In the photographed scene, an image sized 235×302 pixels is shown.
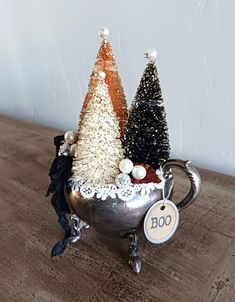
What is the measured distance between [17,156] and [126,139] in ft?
1.66

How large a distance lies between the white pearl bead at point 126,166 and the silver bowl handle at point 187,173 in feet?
0.16

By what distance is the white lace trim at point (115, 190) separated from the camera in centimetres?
38

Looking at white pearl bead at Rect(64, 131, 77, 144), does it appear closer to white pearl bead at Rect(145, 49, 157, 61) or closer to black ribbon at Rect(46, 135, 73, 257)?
black ribbon at Rect(46, 135, 73, 257)

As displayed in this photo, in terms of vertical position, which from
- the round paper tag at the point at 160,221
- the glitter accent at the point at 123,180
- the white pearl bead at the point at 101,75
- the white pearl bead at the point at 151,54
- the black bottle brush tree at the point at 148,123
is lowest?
the round paper tag at the point at 160,221

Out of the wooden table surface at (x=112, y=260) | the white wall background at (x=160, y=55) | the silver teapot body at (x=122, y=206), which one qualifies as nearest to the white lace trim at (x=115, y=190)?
the silver teapot body at (x=122, y=206)

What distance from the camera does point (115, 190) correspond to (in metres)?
0.38

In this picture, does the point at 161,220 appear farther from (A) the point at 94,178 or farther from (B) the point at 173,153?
(B) the point at 173,153

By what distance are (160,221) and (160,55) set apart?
499mm

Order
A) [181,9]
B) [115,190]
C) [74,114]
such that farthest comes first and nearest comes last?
[74,114] → [181,9] → [115,190]

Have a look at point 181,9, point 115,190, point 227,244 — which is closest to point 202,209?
point 227,244

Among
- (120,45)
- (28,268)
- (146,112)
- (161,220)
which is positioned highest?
(120,45)

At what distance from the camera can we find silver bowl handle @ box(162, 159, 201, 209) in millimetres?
377

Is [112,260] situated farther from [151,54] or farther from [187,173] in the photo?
[151,54]

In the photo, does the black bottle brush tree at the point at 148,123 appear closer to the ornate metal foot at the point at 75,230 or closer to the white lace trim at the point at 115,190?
the white lace trim at the point at 115,190
